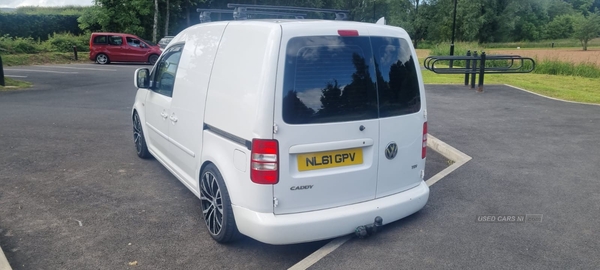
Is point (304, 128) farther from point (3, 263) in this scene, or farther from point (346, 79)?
point (3, 263)

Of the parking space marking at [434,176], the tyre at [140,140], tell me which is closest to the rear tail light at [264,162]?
the parking space marking at [434,176]

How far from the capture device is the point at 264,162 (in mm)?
3666

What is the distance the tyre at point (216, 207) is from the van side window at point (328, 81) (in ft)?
2.92

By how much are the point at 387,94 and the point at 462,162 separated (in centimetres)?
297

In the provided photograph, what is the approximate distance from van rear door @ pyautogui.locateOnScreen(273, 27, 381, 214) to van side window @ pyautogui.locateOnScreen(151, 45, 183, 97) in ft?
6.57

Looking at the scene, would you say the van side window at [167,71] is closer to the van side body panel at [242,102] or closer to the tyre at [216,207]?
the van side body panel at [242,102]

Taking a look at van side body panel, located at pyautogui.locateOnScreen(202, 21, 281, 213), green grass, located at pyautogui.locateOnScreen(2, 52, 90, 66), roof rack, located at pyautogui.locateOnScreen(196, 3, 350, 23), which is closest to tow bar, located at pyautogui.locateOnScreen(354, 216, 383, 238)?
van side body panel, located at pyautogui.locateOnScreen(202, 21, 281, 213)

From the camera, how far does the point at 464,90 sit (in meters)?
14.3

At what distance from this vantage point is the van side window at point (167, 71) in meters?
5.32

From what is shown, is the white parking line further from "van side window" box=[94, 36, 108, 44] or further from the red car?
"van side window" box=[94, 36, 108, 44]

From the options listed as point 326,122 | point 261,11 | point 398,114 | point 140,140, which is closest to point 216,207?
point 326,122

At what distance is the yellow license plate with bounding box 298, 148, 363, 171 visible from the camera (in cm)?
379

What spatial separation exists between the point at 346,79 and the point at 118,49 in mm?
25918

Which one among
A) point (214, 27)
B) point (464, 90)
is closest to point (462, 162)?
point (214, 27)
